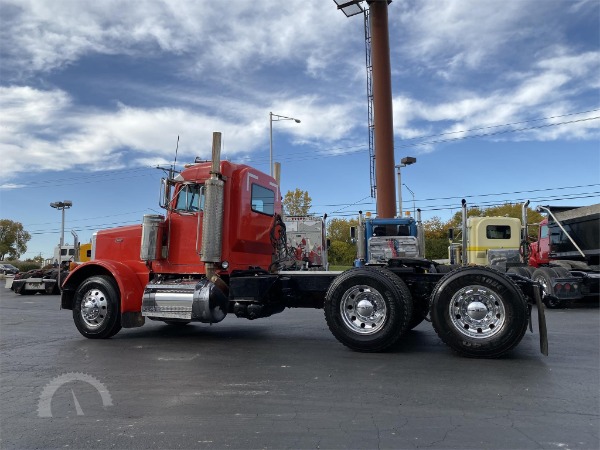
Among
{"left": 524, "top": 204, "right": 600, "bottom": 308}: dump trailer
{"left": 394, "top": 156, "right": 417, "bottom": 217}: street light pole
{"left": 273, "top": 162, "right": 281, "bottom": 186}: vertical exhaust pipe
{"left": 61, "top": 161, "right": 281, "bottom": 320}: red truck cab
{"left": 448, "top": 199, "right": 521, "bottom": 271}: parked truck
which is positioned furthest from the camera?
{"left": 394, "top": 156, "right": 417, "bottom": 217}: street light pole

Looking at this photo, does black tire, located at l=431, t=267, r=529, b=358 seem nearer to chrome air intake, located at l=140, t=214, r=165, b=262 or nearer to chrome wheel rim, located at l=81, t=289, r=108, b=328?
chrome air intake, located at l=140, t=214, r=165, b=262

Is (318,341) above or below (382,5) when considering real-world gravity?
below

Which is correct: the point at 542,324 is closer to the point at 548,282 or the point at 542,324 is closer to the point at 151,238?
the point at 151,238

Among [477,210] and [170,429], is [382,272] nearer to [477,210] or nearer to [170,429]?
[170,429]

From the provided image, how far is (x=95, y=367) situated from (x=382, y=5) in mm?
26864

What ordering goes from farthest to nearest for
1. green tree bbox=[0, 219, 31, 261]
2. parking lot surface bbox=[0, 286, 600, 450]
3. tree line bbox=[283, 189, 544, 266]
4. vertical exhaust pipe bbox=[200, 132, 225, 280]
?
1. green tree bbox=[0, 219, 31, 261]
2. tree line bbox=[283, 189, 544, 266]
3. vertical exhaust pipe bbox=[200, 132, 225, 280]
4. parking lot surface bbox=[0, 286, 600, 450]

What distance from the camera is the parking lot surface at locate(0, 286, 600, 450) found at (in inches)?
147

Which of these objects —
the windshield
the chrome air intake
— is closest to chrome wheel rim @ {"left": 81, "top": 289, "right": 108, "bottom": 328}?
the chrome air intake

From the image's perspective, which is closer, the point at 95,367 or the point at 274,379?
the point at 274,379

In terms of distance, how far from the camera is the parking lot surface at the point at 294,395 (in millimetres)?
3746

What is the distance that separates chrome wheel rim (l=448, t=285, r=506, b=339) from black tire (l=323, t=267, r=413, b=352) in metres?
0.62

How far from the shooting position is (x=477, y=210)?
46.4 m

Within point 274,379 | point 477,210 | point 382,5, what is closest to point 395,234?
point 274,379

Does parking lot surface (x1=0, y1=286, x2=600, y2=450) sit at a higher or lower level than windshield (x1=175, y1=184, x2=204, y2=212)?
lower
